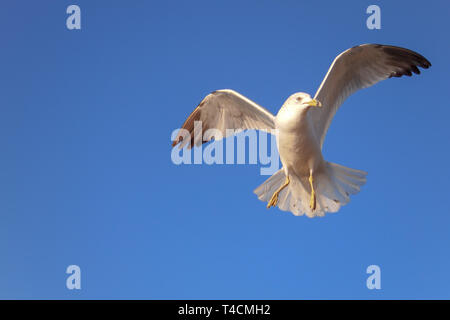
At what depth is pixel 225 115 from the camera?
7.53 m

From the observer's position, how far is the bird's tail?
23.3ft

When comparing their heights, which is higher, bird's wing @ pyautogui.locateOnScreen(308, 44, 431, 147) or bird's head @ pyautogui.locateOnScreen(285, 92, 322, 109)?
bird's wing @ pyautogui.locateOnScreen(308, 44, 431, 147)

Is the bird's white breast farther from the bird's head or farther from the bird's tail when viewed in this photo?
the bird's tail

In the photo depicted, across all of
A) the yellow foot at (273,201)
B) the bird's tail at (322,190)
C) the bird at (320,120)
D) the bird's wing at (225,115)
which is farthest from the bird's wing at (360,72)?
the yellow foot at (273,201)

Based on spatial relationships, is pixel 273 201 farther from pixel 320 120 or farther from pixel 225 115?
pixel 225 115

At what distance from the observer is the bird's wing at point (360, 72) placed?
7008mm

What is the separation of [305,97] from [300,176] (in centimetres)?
124

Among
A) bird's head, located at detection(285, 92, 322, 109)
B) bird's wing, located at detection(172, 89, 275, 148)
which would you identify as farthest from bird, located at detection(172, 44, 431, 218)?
bird's head, located at detection(285, 92, 322, 109)

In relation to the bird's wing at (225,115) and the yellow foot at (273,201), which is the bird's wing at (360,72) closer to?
the bird's wing at (225,115)

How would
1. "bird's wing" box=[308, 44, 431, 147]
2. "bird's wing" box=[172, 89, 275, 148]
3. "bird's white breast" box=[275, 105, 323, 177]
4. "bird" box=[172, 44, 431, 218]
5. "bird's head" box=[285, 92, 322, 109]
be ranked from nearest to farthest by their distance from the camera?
1. "bird's head" box=[285, 92, 322, 109]
2. "bird's white breast" box=[275, 105, 323, 177]
3. "bird" box=[172, 44, 431, 218]
4. "bird's wing" box=[308, 44, 431, 147]
5. "bird's wing" box=[172, 89, 275, 148]

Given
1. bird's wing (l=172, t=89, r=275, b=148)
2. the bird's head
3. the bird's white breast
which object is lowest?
the bird's white breast

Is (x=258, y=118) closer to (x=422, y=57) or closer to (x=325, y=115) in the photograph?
(x=325, y=115)

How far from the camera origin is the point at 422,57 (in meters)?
7.26

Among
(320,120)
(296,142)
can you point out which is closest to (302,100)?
(296,142)
